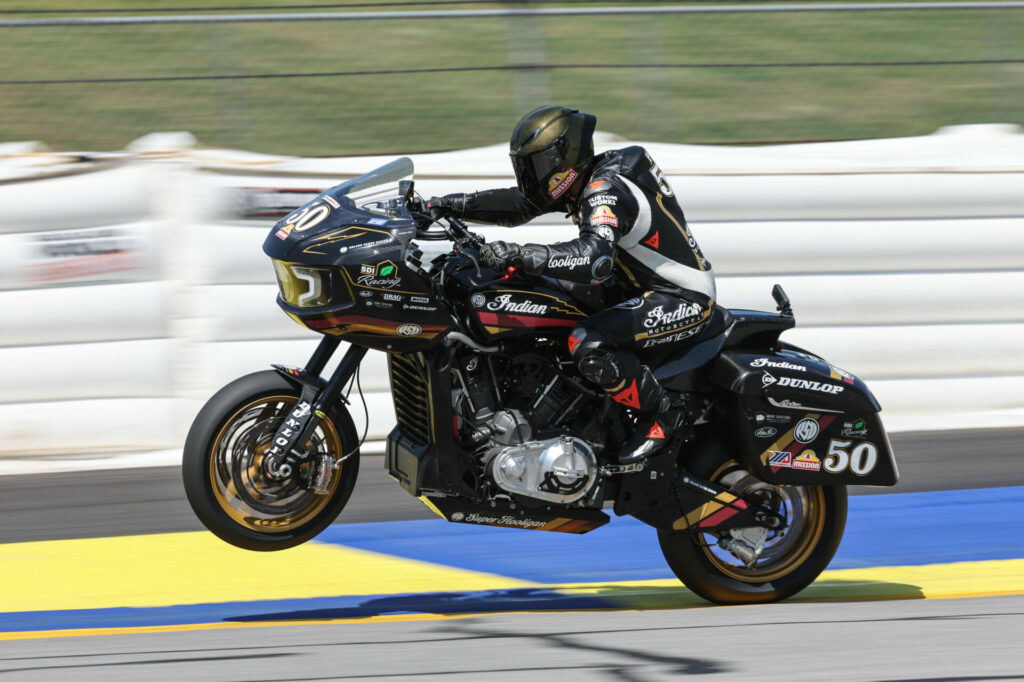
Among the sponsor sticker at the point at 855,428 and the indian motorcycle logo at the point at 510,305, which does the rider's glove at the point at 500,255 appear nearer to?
the indian motorcycle logo at the point at 510,305

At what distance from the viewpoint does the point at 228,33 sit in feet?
26.3

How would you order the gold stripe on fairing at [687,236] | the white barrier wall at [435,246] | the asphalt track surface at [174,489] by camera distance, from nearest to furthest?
the gold stripe on fairing at [687,236] < the asphalt track surface at [174,489] < the white barrier wall at [435,246]

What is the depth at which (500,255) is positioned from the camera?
436cm

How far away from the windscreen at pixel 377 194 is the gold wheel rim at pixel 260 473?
0.73 m

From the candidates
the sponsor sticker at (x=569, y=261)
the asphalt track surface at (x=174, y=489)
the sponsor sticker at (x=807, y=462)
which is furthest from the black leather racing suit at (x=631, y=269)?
the asphalt track surface at (x=174, y=489)

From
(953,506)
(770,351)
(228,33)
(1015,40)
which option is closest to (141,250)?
(228,33)

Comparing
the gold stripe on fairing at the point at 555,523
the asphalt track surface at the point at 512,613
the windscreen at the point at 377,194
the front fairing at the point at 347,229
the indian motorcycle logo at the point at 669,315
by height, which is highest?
the windscreen at the point at 377,194

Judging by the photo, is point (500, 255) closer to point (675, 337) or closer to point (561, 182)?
point (561, 182)

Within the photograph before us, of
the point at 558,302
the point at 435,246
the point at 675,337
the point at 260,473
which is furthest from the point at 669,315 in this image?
the point at 435,246

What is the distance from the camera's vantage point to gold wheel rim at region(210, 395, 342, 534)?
4.53 meters

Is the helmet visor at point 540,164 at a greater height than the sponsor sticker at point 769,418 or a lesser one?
greater

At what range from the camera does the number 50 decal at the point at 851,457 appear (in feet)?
16.4

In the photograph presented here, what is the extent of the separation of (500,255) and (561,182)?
1.81 feet

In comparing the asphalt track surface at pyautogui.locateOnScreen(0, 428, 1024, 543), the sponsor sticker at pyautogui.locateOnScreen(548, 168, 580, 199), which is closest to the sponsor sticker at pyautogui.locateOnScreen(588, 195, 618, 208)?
the sponsor sticker at pyautogui.locateOnScreen(548, 168, 580, 199)
